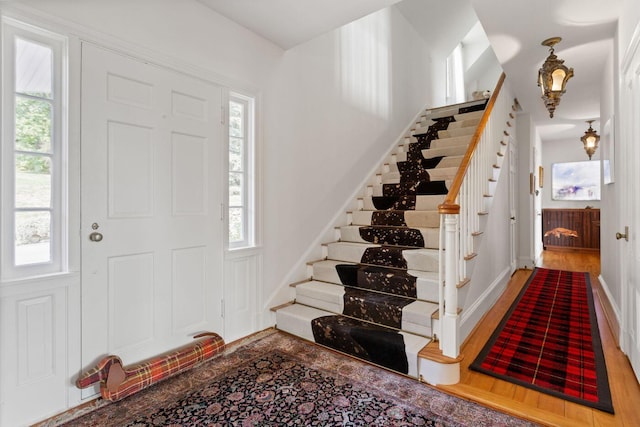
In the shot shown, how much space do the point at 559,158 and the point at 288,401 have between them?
28.8 feet

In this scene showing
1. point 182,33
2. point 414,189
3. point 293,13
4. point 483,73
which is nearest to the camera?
point 182,33

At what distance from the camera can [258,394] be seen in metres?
1.92

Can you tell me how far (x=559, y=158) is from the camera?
782cm

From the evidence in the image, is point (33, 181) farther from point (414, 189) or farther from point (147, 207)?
point (414, 189)

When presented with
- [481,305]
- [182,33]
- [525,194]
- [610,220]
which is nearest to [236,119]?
[182,33]

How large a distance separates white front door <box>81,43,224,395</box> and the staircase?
35.7 inches

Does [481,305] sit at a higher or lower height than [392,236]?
lower

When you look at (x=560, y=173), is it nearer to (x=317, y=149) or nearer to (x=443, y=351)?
(x=317, y=149)

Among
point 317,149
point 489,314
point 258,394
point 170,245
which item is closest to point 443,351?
point 258,394

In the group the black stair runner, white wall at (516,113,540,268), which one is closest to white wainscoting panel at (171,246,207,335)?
the black stair runner

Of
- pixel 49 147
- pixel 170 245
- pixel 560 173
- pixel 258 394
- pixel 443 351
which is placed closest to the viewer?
pixel 49 147

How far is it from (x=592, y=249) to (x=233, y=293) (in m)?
8.07

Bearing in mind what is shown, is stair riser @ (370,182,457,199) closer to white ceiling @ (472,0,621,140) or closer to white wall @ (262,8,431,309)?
white wall @ (262,8,431,309)

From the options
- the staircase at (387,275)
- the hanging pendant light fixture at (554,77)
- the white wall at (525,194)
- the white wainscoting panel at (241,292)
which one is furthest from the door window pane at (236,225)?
the white wall at (525,194)
